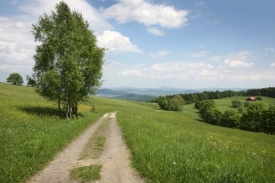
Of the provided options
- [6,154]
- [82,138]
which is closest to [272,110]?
[82,138]

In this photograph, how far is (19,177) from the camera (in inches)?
336

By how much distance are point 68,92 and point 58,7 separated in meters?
11.9

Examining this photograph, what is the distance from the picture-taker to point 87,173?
9.23 meters

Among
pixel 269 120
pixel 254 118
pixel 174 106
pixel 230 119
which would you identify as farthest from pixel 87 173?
pixel 174 106

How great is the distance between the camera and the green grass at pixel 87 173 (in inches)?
346

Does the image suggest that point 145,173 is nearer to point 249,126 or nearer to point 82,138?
point 82,138

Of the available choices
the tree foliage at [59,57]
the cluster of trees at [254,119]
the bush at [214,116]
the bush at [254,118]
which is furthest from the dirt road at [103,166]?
the bush at [214,116]

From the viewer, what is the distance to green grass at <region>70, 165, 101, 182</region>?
28.8ft

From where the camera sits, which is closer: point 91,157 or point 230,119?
point 91,157

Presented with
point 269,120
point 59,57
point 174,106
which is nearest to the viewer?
point 59,57

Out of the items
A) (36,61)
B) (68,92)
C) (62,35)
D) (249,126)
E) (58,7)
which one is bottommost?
(249,126)

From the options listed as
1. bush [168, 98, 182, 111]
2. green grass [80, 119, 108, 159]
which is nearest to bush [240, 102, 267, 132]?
bush [168, 98, 182, 111]

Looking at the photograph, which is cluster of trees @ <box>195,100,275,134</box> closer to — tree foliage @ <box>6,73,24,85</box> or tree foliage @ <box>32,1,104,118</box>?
tree foliage @ <box>32,1,104,118</box>

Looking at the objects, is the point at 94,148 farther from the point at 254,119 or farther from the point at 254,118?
the point at 254,119
